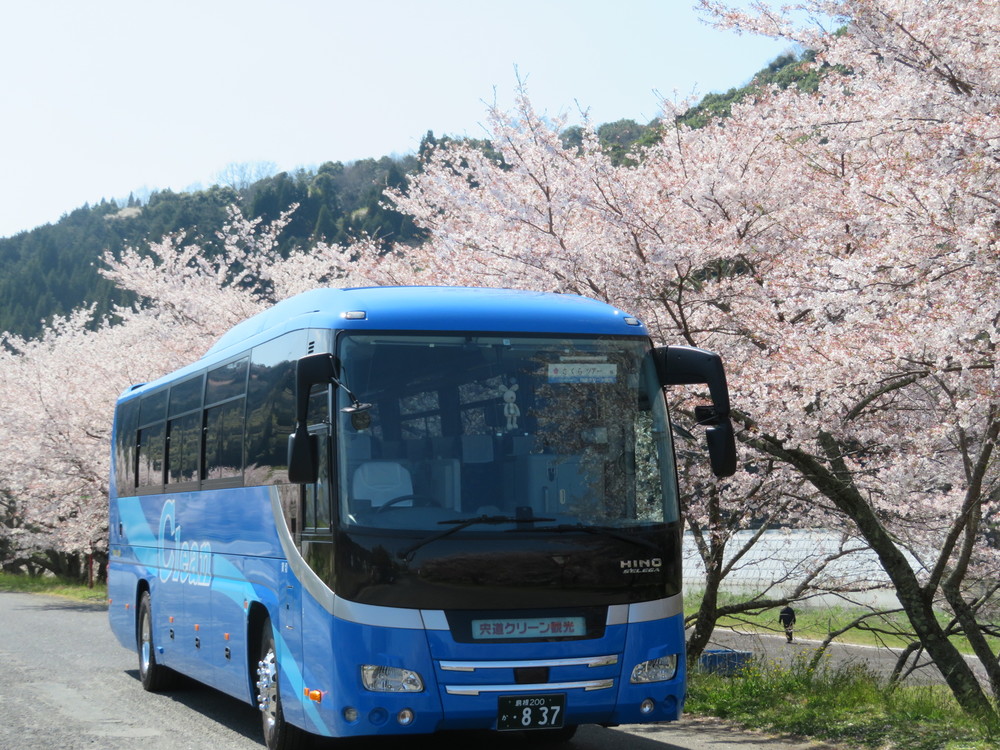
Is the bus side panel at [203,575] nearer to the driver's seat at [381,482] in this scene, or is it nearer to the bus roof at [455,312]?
the driver's seat at [381,482]

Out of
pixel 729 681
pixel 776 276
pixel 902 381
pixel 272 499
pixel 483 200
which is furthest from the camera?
pixel 483 200

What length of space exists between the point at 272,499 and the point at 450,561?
1811 millimetres

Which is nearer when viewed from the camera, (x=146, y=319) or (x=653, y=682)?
(x=653, y=682)

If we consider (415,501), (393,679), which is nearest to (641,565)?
(415,501)

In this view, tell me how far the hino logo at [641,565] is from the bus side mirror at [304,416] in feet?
6.28

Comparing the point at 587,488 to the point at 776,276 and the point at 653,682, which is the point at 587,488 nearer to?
the point at 653,682

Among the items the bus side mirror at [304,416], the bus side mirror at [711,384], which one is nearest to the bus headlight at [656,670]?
the bus side mirror at [711,384]

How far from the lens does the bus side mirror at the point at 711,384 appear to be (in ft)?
24.2

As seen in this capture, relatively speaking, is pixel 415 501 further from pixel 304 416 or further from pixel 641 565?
pixel 641 565

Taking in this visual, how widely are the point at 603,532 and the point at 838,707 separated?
10.5 feet

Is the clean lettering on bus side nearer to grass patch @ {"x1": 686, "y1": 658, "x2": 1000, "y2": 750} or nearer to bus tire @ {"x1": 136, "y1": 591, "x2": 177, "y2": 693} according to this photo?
bus tire @ {"x1": 136, "y1": 591, "x2": 177, "y2": 693}

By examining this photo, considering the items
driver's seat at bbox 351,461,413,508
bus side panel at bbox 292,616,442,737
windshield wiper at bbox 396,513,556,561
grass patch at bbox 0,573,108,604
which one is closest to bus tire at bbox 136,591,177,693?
bus side panel at bbox 292,616,442,737

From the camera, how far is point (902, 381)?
33.0 feet

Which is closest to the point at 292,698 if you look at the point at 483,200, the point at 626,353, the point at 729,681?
the point at 626,353
